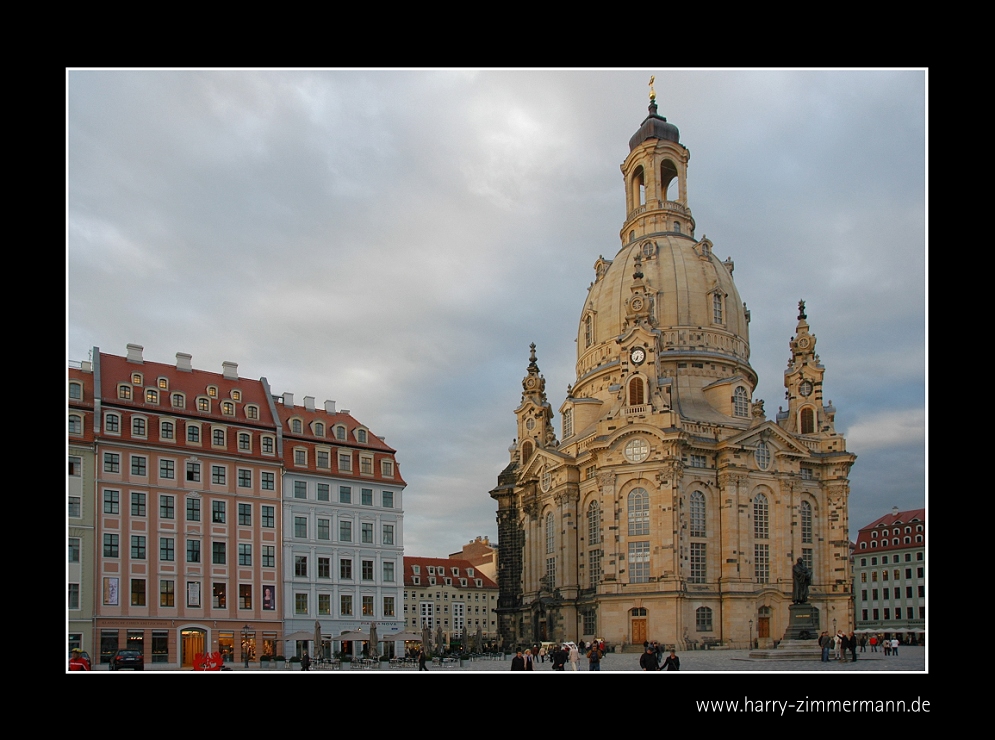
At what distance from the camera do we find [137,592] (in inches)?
2185

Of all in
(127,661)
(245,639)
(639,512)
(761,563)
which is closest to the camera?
(127,661)

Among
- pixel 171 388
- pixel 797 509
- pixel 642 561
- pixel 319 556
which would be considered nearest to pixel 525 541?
pixel 642 561

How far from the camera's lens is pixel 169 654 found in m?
56.0

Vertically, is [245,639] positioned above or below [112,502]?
below

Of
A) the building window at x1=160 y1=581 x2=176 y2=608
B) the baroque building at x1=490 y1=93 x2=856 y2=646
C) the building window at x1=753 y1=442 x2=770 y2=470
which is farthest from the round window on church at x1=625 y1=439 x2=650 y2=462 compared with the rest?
the building window at x1=160 y1=581 x2=176 y2=608

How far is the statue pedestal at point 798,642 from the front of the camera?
50469 millimetres

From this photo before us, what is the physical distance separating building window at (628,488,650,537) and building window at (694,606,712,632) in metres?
6.82

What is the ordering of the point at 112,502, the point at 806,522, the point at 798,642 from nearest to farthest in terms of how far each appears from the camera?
the point at 798,642 < the point at 112,502 < the point at 806,522

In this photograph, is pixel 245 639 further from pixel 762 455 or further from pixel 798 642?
pixel 762 455

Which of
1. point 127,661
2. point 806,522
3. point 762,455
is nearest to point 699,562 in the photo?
point 762,455

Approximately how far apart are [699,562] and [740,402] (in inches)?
600

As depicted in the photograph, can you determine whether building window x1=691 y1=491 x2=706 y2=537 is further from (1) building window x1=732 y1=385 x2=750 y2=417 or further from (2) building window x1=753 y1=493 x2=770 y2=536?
(1) building window x1=732 y1=385 x2=750 y2=417
